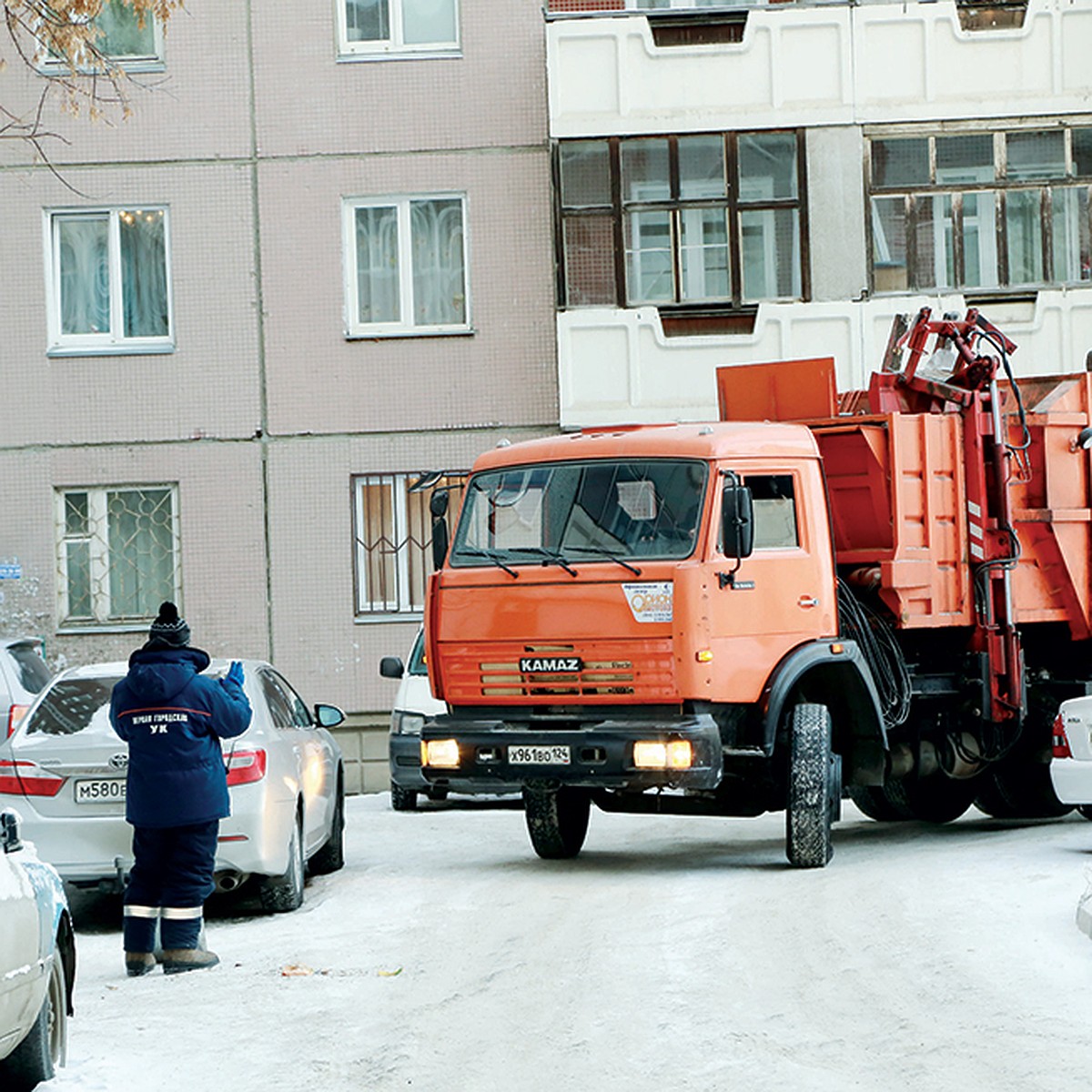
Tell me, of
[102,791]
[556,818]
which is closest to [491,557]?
[556,818]

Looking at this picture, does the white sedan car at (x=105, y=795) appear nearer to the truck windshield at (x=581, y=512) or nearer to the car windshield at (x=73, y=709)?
the car windshield at (x=73, y=709)

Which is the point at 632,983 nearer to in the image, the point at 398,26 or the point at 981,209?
the point at 981,209

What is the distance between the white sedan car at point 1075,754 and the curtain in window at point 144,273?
12.9 m

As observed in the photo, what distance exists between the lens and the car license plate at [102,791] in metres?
11.3

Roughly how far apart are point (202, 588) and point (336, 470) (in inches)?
76.9

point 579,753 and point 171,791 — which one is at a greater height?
point 171,791

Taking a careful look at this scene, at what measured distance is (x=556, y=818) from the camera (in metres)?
13.7

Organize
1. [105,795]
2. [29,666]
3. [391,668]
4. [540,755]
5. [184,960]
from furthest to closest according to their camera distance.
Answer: [391,668] → [29,666] → [540,755] → [105,795] → [184,960]

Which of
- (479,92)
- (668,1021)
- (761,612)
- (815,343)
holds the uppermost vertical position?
(479,92)

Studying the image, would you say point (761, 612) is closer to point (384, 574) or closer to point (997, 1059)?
point (997, 1059)

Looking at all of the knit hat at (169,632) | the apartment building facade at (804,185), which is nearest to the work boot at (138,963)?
the knit hat at (169,632)

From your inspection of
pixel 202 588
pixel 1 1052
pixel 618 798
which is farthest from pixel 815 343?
pixel 1 1052

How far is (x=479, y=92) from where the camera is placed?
75.6ft

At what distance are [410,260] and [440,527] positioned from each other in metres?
10.1
